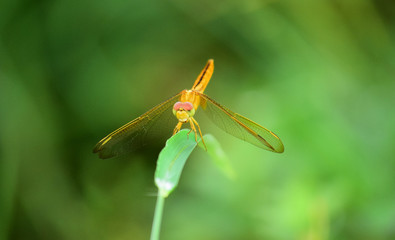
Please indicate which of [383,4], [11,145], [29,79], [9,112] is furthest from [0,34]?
[383,4]

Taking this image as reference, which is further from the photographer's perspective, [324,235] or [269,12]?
[269,12]

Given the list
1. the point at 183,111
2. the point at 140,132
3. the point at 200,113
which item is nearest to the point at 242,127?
the point at 183,111

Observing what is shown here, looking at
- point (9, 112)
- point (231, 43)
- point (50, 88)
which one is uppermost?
point (231, 43)

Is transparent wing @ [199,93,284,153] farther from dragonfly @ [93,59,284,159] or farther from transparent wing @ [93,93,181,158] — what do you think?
A: transparent wing @ [93,93,181,158]

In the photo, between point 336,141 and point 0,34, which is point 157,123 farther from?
point 0,34

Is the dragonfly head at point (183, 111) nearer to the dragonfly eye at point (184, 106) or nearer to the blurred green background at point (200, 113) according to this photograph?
the dragonfly eye at point (184, 106)

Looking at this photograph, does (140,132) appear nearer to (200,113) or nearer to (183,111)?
(183,111)
